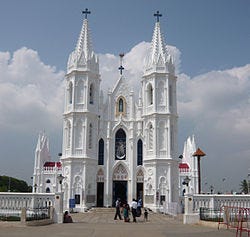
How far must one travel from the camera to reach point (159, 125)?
152 ft

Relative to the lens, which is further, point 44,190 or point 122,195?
point 44,190

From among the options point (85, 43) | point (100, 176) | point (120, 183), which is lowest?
point (120, 183)

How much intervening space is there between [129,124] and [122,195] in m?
9.41

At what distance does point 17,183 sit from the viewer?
98625mm

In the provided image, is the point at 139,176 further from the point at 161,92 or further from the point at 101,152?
the point at 161,92

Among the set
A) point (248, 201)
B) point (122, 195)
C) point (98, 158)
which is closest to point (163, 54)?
point (98, 158)

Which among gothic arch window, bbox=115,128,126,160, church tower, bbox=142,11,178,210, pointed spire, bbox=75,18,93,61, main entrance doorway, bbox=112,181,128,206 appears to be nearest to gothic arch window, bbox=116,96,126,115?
gothic arch window, bbox=115,128,126,160

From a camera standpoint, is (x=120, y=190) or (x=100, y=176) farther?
(x=120, y=190)

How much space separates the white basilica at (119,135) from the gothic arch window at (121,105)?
0.45ft

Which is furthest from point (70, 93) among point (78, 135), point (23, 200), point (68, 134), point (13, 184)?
point (13, 184)

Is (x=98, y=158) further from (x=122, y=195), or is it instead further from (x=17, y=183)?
(x=17, y=183)

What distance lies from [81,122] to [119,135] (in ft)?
19.0

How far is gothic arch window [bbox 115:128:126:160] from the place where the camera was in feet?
159

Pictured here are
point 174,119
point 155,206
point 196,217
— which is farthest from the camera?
point 174,119
